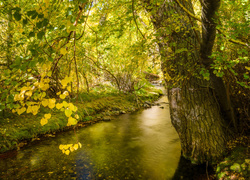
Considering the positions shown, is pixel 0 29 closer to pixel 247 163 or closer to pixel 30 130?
pixel 30 130

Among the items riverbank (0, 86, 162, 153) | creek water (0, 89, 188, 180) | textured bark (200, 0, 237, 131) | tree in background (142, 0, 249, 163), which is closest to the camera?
textured bark (200, 0, 237, 131)

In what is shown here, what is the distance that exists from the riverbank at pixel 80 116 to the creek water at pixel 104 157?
1.40ft

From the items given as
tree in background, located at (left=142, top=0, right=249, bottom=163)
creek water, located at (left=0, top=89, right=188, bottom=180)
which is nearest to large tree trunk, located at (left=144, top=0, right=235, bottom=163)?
tree in background, located at (left=142, top=0, right=249, bottom=163)

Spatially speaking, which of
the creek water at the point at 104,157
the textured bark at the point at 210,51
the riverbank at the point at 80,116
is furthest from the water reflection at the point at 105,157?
the textured bark at the point at 210,51

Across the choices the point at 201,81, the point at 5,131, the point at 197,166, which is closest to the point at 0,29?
the point at 5,131

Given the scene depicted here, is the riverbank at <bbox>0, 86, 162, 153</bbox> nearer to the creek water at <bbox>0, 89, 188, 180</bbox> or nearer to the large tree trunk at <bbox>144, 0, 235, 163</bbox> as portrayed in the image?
the creek water at <bbox>0, 89, 188, 180</bbox>

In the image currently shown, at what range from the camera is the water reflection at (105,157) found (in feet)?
13.0

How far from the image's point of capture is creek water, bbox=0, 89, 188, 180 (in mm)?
3975

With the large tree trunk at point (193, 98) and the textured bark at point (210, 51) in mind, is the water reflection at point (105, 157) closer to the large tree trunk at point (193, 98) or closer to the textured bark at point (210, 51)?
the large tree trunk at point (193, 98)

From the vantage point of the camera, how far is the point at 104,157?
4773 millimetres

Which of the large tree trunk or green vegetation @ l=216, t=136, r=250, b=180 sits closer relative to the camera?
green vegetation @ l=216, t=136, r=250, b=180

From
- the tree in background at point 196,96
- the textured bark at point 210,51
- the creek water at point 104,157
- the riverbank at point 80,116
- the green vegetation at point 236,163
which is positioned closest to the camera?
the textured bark at point 210,51

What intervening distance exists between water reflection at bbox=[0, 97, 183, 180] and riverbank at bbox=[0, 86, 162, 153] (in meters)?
0.48

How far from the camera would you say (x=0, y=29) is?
6.05m
